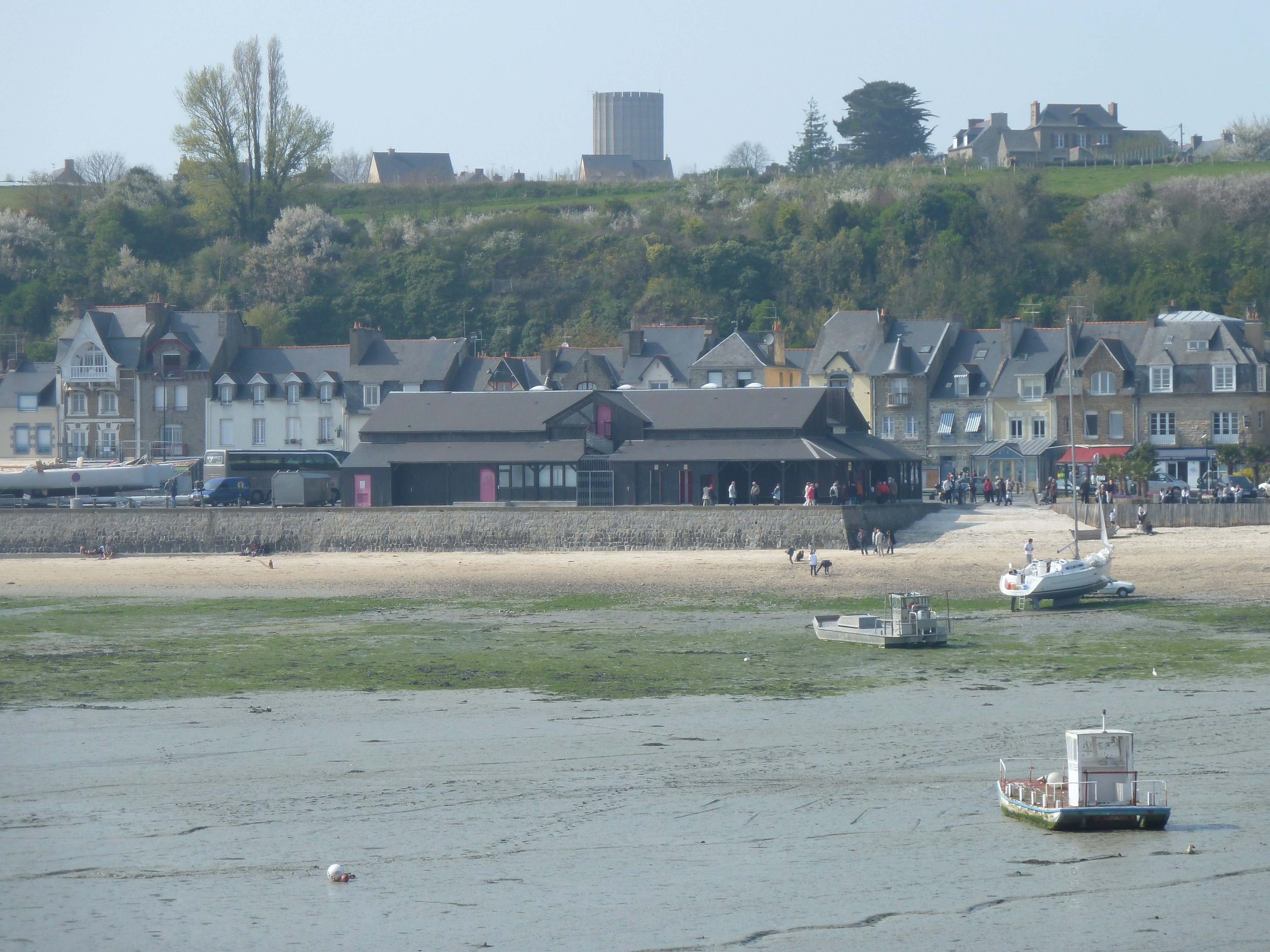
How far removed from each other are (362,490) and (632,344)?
795 inches

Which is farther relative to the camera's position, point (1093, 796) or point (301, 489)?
point (301, 489)

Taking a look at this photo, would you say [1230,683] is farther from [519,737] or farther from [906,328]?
[906,328]

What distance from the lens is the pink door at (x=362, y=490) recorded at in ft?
170

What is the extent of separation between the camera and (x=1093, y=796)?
1703 cm

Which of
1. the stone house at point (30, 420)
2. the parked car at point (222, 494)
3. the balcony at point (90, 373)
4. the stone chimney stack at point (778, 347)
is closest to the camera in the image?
the parked car at point (222, 494)

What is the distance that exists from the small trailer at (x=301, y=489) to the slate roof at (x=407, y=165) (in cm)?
6718

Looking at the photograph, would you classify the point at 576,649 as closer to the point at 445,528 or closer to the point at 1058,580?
the point at 1058,580

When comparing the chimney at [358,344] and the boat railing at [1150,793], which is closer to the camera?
the boat railing at [1150,793]

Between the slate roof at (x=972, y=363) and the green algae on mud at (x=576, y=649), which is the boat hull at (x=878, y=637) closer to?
the green algae on mud at (x=576, y=649)

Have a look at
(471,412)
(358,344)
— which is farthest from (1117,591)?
(358,344)

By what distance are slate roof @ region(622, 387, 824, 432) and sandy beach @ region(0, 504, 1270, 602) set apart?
5789 mm

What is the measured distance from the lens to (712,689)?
24.7 meters

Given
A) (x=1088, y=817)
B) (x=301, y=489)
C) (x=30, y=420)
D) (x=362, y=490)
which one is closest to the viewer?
(x=1088, y=817)

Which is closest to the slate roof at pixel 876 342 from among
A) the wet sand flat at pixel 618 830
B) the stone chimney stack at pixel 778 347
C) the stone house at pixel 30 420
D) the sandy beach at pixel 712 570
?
the stone chimney stack at pixel 778 347
